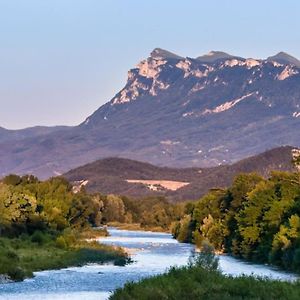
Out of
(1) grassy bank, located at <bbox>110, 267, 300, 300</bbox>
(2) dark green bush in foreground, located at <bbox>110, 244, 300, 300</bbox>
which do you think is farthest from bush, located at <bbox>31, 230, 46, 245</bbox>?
(1) grassy bank, located at <bbox>110, 267, 300, 300</bbox>

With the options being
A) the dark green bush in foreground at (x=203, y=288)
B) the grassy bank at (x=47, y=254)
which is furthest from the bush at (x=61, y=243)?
the dark green bush in foreground at (x=203, y=288)

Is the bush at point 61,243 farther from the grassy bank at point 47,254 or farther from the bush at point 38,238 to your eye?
the bush at point 38,238

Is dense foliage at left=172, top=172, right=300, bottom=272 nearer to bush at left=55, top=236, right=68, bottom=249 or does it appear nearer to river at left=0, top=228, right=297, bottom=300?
river at left=0, top=228, right=297, bottom=300

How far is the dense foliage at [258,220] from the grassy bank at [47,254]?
17750 millimetres

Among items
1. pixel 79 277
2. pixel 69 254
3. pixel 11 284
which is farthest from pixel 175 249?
pixel 11 284

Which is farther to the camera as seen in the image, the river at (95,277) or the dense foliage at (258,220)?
the dense foliage at (258,220)

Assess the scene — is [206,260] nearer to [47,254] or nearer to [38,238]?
[47,254]

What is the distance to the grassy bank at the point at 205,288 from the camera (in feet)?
187

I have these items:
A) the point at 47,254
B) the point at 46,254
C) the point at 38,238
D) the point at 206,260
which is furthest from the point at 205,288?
the point at 38,238

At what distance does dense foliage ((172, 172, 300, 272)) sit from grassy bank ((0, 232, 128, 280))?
17.8 m

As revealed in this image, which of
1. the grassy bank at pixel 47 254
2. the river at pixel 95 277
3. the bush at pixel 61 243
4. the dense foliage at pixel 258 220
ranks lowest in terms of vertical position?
the river at pixel 95 277

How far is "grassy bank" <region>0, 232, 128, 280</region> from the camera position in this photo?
90188 mm

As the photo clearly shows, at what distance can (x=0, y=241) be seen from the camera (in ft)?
380

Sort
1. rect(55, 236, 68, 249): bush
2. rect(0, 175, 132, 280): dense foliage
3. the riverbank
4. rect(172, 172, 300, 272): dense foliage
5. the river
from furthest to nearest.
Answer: rect(55, 236, 68, 249): bush, rect(172, 172, 300, 272): dense foliage, rect(0, 175, 132, 280): dense foliage, the riverbank, the river
